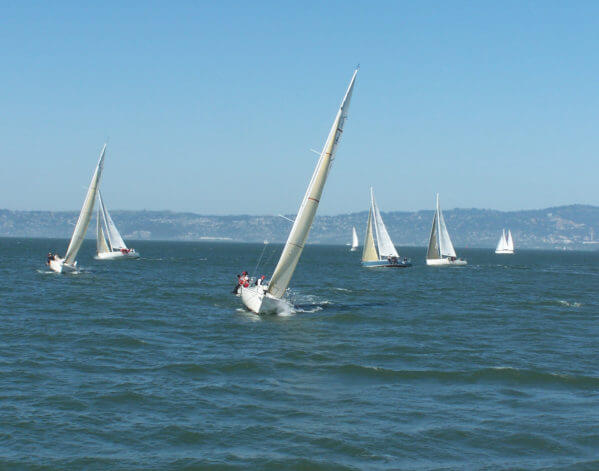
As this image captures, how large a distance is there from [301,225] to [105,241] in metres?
64.1

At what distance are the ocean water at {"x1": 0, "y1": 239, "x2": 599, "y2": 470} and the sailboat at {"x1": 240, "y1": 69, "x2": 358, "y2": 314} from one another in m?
1.04

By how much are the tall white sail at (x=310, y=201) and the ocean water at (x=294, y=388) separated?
2205 millimetres

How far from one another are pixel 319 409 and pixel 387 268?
71.4m

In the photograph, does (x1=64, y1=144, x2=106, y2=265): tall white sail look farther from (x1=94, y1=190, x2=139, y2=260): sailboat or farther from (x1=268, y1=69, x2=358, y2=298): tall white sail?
(x1=94, y1=190, x2=139, y2=260): sailboat

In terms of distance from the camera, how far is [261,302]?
113 feet

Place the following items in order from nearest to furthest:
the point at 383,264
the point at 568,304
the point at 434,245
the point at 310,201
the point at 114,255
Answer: the point at 310,201 → the point at 568,304 → the point at 383,264 → the point at 434,245 → the point at 114,255

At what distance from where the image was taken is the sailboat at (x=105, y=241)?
90.9 metres

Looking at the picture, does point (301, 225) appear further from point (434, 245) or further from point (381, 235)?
point (434, 245)

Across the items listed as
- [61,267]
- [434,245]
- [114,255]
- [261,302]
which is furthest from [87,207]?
[434,245]

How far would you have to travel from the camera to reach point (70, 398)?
1800cm

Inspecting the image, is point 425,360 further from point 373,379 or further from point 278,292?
point 278,292

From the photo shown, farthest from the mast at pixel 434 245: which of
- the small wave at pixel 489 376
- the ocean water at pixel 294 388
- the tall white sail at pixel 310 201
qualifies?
the small wave at pixel 489 376

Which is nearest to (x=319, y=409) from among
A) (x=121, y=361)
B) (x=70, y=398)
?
(x=70, y=398)

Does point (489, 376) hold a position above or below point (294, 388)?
above
